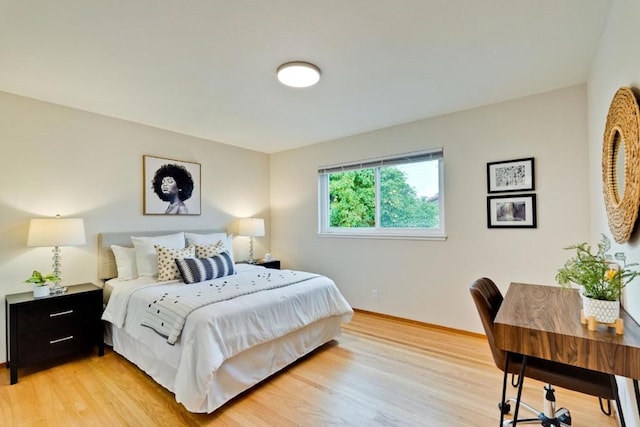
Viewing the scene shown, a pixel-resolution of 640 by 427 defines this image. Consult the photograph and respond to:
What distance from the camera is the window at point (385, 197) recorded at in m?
3.48

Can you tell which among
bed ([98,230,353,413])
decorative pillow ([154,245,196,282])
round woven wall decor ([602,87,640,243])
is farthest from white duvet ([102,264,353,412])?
round woven wall decor ([602,87,640,243])

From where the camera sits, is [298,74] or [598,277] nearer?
[598,277]

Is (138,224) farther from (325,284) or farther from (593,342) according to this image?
(593,342)

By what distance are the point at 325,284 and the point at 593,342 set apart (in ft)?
6.85

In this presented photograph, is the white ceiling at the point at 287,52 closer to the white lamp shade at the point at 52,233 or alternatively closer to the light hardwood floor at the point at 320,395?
the white lamp shade at the point at 52,233

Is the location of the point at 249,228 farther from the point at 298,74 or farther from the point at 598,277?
the point at 598,277

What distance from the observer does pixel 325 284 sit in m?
3.00

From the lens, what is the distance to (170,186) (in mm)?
3729

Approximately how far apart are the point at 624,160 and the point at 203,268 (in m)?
3.09

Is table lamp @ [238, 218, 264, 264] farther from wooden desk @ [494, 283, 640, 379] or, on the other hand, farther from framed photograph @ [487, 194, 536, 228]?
wooden desk @ [494, 283, 640, 379]

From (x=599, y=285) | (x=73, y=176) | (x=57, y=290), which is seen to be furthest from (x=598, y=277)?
(x=73, y=176)

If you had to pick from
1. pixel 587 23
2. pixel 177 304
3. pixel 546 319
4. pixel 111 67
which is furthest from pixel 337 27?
pixel 177 304

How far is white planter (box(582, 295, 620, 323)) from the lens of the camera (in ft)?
4.17

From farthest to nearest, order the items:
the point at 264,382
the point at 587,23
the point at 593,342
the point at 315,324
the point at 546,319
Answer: the point at 315,324
the point at 264,382
the point at 587,23
the point at 546,319
the point at 593,342
